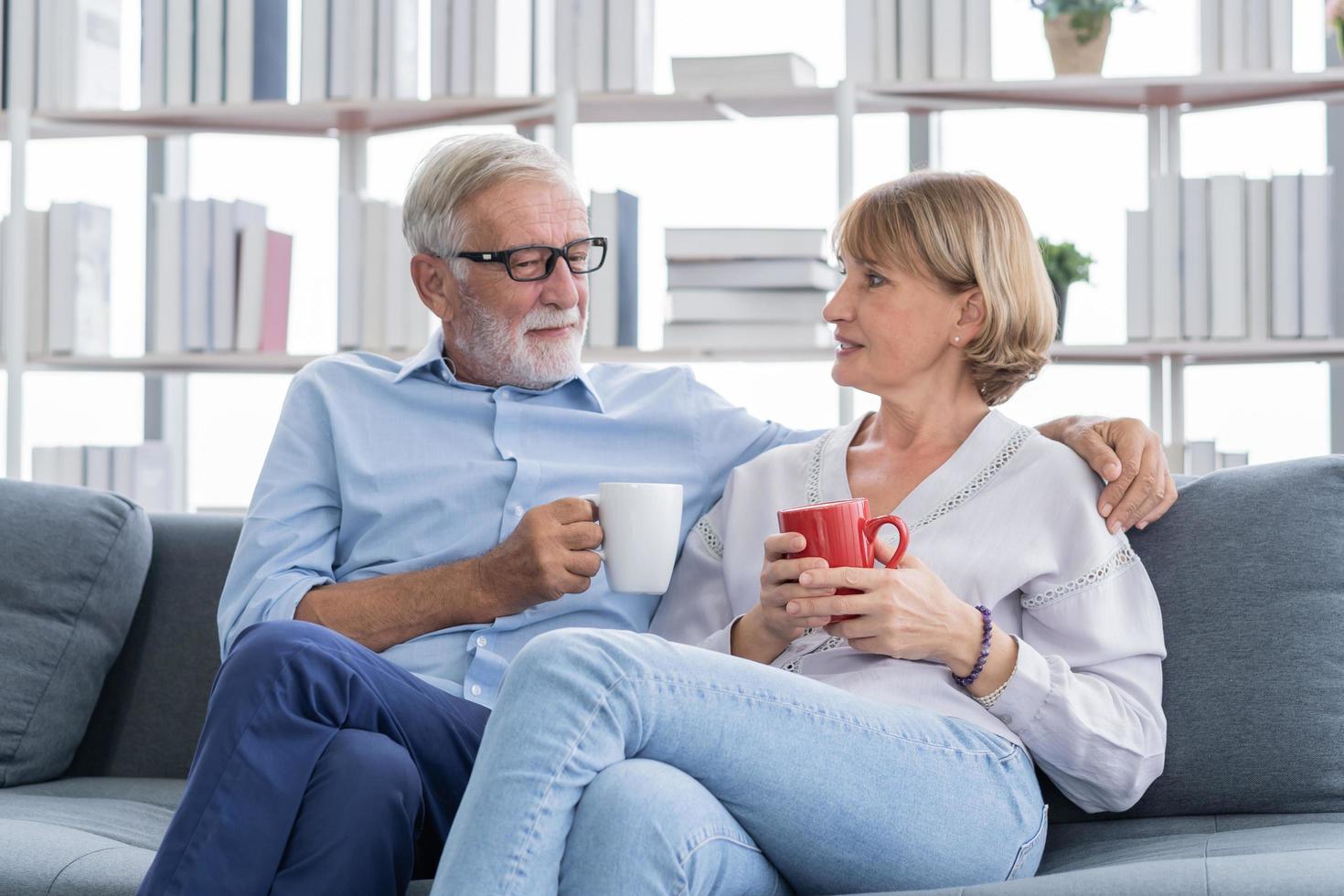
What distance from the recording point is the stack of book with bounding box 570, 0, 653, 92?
279cm

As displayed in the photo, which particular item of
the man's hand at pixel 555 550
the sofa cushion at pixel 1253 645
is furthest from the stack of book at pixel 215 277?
the sofa cushion at pixel 1253 645

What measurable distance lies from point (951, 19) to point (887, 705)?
→ 1.68 m

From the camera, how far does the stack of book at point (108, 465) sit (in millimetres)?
2975

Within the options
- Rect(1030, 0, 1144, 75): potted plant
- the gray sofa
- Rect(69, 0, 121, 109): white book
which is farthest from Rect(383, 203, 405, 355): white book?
Rect(1030, 0, 1144, 75): potted plant

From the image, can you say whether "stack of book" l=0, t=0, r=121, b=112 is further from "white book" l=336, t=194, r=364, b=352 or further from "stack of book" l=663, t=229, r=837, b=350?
"stack of book" l=663, t=229, r=837, b=350

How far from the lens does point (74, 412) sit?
3523mm

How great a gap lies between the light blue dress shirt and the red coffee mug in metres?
0.45

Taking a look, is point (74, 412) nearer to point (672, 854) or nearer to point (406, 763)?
point (406, 763)

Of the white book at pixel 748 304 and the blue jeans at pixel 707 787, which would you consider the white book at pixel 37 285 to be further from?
the blue jeans at pixel 707 787

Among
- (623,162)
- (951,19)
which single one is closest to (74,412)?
(623,162)

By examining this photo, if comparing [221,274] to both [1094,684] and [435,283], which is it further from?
[1094,684]

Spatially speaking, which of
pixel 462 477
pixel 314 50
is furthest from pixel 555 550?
pixel 314 50

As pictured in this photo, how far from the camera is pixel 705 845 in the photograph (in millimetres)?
1273

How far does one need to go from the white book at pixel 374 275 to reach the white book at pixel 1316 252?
174 centimetres
